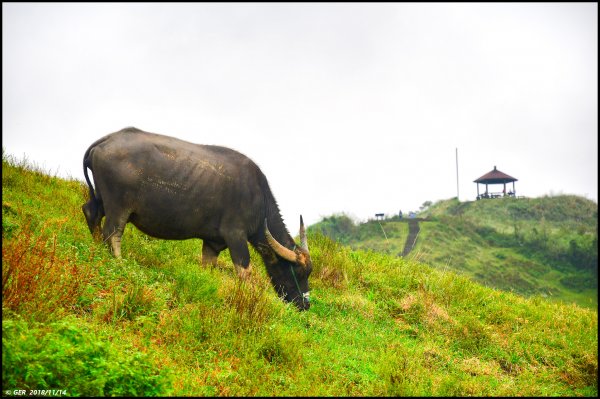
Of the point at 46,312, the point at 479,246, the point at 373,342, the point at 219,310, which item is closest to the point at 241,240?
the point at 219,310

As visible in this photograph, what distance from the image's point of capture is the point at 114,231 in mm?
7570

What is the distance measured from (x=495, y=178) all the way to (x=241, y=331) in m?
45.2

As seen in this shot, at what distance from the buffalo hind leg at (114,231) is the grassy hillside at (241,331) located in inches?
6.9

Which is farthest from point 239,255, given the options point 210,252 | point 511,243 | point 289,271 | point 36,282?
point 511,243

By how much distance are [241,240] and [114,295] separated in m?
2.88

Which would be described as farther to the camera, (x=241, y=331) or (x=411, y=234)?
(x=411, y=234)

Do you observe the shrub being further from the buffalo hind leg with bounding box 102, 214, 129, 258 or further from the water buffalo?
the water buffalo

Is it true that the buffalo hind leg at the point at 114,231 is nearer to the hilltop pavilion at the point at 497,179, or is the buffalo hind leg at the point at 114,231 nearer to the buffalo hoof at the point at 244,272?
the buffalo hoof at the point at 244,272

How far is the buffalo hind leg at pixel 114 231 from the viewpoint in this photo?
24.8 feet

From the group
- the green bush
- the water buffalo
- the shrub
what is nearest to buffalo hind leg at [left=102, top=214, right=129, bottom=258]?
the water buffalo

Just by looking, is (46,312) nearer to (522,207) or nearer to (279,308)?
(279,308)

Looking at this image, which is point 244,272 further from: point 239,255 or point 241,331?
point 241,331

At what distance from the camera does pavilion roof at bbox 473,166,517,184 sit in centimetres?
4611

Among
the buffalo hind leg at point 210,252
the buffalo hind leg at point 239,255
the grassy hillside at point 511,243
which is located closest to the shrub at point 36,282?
the buffalo hind leg at point 239,255
